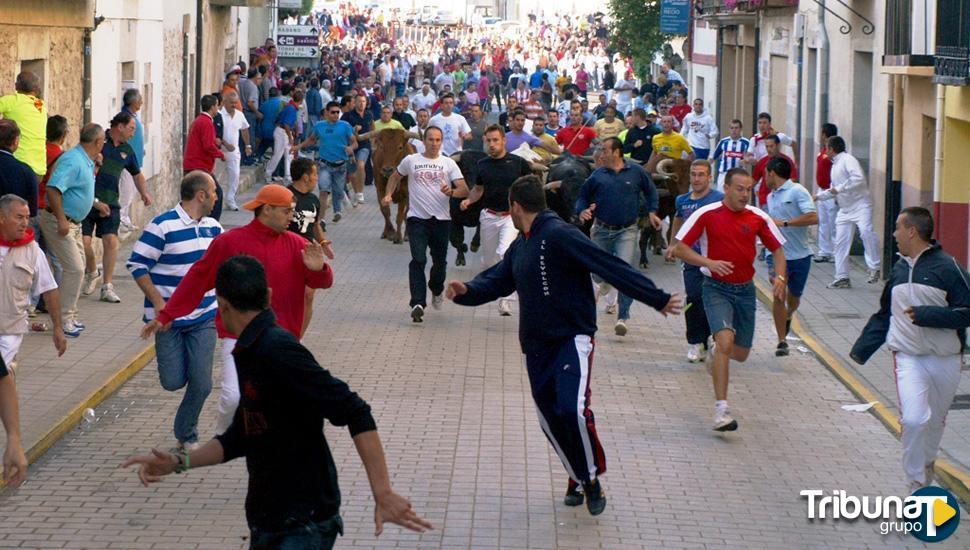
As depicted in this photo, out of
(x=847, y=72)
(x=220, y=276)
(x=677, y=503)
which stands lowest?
(x=677, y=503)

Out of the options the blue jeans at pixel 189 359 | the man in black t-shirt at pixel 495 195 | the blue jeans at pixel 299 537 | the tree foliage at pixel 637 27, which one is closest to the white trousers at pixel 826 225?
the man in black t-shirt at pixel 495 195

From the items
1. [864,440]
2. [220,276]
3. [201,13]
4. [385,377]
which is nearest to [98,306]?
[385,377]

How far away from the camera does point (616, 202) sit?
15.0m

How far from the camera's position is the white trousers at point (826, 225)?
2044cm

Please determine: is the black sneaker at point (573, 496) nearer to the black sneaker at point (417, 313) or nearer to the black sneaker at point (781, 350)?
the black sneaker at point (781, 350)

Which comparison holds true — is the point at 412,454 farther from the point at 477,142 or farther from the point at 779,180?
the point at 477,142

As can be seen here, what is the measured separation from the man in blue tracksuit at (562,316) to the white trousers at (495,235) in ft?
21.9

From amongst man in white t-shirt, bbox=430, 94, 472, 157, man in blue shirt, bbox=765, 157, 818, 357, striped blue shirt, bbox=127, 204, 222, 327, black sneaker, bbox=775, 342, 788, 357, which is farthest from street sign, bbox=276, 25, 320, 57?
striped blue shirt, bbox=127, 204, 222, 327

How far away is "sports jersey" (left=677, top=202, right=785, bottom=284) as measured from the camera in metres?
11.3

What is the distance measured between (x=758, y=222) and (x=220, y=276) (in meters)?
6.41

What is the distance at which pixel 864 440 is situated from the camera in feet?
36.0

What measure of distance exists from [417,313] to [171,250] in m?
5.88

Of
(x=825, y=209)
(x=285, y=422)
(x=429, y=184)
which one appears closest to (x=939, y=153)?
(x=825, y=209)

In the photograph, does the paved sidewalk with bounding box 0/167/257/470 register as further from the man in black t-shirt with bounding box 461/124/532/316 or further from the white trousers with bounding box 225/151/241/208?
the white trousers with bounding box 225/151/241/208
